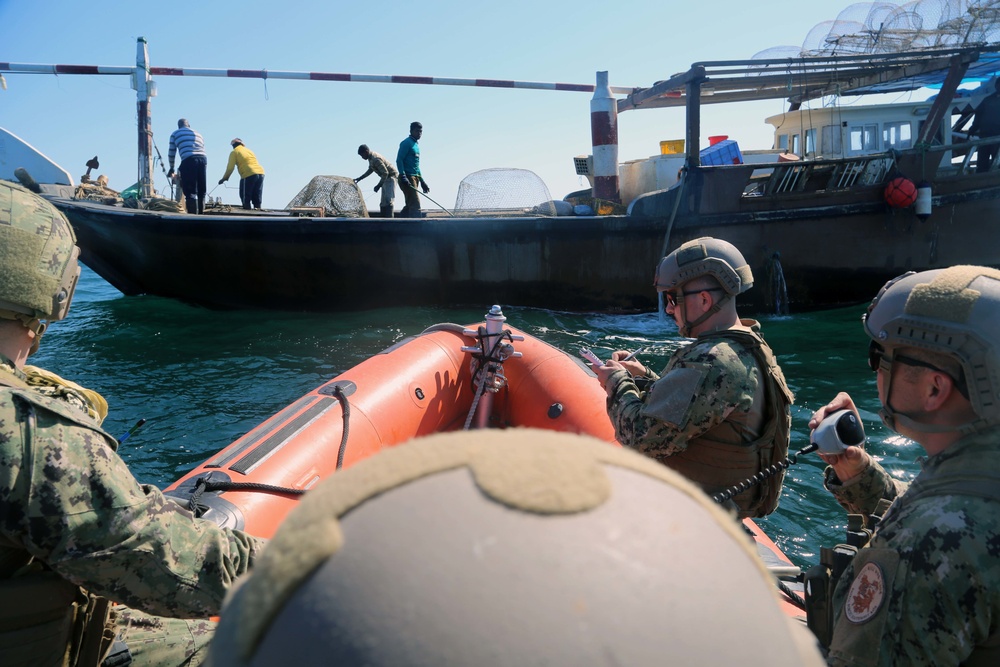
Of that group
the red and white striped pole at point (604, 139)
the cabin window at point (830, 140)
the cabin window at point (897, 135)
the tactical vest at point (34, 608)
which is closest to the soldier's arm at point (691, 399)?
the tactical vest at point (34, 608)

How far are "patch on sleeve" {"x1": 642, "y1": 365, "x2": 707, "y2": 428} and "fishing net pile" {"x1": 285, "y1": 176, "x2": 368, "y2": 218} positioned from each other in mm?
10031

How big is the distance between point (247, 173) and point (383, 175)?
2723 millimetres

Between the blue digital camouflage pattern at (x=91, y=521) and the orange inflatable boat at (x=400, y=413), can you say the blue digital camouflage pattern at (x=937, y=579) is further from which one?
the blue digital camouflage pattern at (x=91, y=521)

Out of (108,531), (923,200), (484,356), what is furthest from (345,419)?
(923,200)

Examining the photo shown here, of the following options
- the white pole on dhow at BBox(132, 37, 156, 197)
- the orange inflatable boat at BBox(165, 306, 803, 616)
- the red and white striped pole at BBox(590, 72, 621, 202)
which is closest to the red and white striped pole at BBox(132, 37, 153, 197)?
the white pole on dhow at BBox(132, 37, 156, 197)

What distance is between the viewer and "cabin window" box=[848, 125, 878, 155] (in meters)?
14.0

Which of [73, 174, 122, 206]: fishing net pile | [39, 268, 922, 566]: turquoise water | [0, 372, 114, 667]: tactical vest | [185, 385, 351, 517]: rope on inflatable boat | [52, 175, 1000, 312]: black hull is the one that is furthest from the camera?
[73, 174, 122, 206]: fishing net pile

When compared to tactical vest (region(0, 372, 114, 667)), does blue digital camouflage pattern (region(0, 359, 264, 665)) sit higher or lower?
higher

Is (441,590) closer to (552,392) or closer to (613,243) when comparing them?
(552,392)

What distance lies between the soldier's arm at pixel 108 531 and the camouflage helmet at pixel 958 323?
1.75m

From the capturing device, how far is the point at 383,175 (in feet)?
39.2

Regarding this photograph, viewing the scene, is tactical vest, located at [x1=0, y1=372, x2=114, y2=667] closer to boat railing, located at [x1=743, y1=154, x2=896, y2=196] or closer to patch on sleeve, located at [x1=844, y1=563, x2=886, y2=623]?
patch on sleeve, located at [x1=844, y1=563, x2=886, y2=623]

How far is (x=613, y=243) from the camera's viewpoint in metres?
11.5

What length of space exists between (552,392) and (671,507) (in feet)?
12.8
